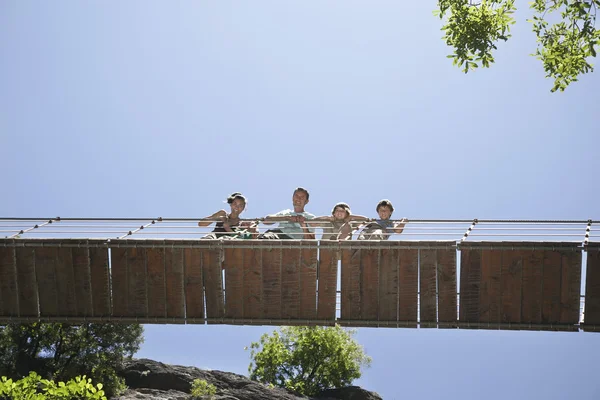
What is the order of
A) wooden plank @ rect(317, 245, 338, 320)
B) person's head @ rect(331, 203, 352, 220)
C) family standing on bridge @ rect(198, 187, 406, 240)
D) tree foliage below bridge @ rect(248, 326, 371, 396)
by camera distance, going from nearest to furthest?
wooden plank @ rect(317, 245, 338, 320)
family standing on bridge @ rect(198, 187, 406, 240)
person's head @ rect(331, 203, 352, 220)
tree foliage below bridge @ rect(248, 326, 371, 396)

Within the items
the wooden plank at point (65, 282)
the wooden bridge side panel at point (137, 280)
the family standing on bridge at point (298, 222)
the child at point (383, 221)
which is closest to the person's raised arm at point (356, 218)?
the family standing on bridge at point (298, 222)

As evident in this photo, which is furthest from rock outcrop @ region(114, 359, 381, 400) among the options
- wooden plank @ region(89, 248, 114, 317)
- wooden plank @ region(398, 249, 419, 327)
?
wooden plank @ region(398, 249, 419, 327)

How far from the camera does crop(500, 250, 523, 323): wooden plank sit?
36.5 feet

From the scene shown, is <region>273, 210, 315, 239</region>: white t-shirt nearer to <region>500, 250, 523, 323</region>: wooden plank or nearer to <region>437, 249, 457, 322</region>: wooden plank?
<region>437, 249, 457, 322</region>: wooden plank

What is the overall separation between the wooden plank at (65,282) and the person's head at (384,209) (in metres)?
5.21

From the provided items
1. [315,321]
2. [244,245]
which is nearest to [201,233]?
[244,245]

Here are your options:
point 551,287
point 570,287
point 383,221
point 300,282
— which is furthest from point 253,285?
point 570,287

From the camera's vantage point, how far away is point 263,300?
11.6 meters

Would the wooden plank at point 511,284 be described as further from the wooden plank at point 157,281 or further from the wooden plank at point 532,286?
the wooden plank at point 157,281

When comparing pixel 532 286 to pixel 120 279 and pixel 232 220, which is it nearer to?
pixel 232 220

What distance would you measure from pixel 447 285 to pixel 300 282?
2.32 m

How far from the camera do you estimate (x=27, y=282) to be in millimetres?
12039

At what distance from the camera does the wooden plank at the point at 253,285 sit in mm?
11445

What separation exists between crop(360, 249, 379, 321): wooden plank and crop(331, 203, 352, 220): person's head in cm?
85
